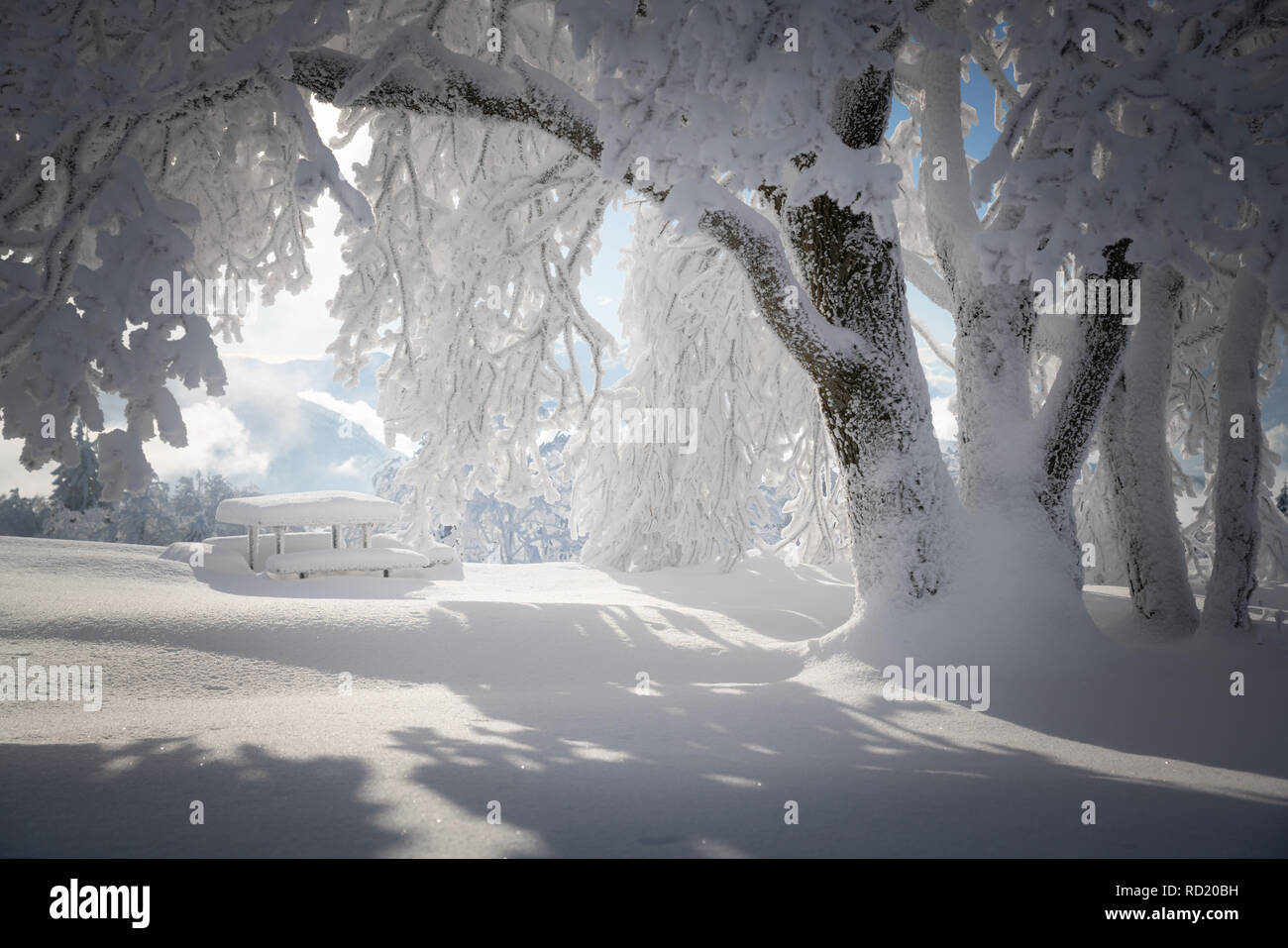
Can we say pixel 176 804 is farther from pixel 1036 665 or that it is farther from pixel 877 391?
pixel 1036 665

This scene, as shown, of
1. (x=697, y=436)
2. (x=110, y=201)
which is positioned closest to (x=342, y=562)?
(x=697, y=436)

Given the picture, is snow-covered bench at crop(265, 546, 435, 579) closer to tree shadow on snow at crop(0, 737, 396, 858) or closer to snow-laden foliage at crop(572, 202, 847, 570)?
snow-laden foliage at crop(572, 202, 847, 570)

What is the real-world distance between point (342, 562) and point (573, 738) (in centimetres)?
629

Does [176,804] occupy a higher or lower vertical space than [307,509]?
lower

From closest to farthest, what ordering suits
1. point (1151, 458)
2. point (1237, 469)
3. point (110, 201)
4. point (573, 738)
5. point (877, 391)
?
1. point (573, 738)
2. point (110, 201)
3. point (877, 391)
4. point (1237, 469)
5. point (1151, 458)

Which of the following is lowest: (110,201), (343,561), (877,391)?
(343,561)

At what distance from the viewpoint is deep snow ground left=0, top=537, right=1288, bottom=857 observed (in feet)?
6.66

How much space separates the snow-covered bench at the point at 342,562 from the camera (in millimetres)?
8031

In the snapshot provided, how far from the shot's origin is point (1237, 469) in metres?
5.58

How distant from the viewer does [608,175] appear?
376cm

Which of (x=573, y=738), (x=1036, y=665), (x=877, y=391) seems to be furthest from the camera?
(x=877, y=391)

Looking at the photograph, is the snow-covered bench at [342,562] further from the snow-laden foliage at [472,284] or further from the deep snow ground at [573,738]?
the snow-laden foliage at [472,284]

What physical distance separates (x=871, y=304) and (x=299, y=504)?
6981 millimetres
